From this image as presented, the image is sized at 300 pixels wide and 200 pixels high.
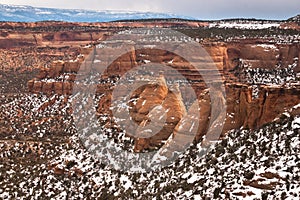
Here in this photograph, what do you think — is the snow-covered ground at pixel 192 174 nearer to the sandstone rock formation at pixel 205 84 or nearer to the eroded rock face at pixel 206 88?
the eroded rock face at pixel 206 88

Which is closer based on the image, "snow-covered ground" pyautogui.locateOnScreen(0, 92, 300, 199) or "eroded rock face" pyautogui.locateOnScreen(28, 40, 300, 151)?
"snow-covered ground" pyautogui.locateOnScreen(0, 92, 300, 199)

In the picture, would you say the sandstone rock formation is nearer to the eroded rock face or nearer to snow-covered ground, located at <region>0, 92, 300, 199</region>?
the eroded rock face

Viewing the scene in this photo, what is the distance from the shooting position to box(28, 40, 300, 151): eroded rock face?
2866 cm

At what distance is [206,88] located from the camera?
5666cm

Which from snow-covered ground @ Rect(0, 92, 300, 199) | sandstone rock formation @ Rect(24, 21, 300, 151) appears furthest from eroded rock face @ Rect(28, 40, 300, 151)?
snow-covered ground @ Rect(0, 92, 300, 199)

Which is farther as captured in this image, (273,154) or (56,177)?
(56,177)

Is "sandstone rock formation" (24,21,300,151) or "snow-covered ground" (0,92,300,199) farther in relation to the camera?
"sandstone rock formation" (24,21,300,151)

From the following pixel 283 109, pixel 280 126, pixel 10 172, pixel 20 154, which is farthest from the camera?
pixel 20 154

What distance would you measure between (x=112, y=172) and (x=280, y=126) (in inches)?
568

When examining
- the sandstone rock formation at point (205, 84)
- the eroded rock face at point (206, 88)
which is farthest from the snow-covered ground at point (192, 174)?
the sandstone rock formation at point (205, 84)

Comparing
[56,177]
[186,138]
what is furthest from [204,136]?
[56,177]

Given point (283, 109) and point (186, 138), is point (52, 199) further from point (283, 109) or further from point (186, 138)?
point (283, 109)

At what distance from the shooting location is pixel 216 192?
21547 millimetres

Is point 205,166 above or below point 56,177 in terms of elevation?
above
